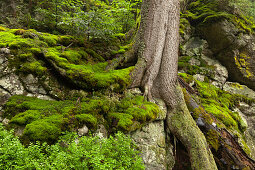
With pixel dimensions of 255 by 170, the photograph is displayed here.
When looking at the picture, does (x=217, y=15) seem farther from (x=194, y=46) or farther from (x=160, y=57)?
(x=160, y=57)

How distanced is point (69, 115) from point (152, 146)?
7.23 ft

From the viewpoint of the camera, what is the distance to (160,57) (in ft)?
17.5

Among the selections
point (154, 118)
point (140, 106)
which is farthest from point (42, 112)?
point (154, 118)

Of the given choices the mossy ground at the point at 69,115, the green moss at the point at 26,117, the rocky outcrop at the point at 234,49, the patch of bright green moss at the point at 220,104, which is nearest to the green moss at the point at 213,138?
the patch of bright green moss at the point at 220,104

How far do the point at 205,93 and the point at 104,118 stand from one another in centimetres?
563

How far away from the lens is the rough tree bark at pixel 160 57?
4980 millimetres

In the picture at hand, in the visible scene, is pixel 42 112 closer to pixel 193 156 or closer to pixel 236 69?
pixel 193 156

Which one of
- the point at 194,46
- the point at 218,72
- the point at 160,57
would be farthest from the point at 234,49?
the point at 160,57

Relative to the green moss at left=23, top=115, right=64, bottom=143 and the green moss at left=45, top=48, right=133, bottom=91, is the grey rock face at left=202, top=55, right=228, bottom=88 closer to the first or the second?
the green moss at left=45, top=48, right=133, bottom=91

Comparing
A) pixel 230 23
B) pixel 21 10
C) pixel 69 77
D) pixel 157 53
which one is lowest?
pixel 69 77

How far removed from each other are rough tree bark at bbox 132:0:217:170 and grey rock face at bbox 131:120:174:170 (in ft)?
2.32

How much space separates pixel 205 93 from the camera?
7320 mm

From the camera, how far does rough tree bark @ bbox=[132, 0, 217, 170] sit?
16.3 ft

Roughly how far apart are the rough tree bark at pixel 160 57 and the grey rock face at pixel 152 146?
71cm
